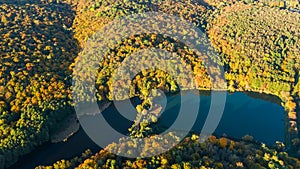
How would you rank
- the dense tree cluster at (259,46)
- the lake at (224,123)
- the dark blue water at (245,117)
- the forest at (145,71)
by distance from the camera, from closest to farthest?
the forest at (145,71) → the lake at (224,123) → the dark blue water at (245,117) → the dense tree cluster at (259,46)

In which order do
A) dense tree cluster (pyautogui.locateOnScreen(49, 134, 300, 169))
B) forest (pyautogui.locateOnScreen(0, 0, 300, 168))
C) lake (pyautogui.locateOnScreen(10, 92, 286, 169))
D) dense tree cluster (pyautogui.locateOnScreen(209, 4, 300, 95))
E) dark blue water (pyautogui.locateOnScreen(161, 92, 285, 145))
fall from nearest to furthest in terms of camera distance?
1. dense tree cluster (pyautogui.locateOnScreen(49, 134, 300, 169))
2. forest (pyautogui.locateOnScreen(0, 0, 300, 168))
3. lake (pyautogui.locateOnScreen(10, 92, 286, 169))
4. dark blue water (pyautogui.locateOnScreen(161, 92, 285, 145))
5. dense tree cluster (pyautogui.locateOnScreen(209, 4, 300, 95))

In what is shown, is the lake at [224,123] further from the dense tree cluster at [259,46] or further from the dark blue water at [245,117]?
the dense tree cluster at [259,46]

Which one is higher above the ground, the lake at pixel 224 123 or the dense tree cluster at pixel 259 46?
the dense tree cluster at pixel 259 46

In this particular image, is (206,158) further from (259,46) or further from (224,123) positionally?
(259,46)

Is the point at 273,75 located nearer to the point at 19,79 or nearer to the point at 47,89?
the point at 47,89

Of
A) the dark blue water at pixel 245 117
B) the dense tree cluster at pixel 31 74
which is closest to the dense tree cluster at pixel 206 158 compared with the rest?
the dark blue water at pixel 245 117

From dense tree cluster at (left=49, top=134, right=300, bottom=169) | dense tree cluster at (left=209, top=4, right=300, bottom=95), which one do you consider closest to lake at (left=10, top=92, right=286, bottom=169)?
dense tree cluster at (left=209, top=4, right=300, bottom=95)

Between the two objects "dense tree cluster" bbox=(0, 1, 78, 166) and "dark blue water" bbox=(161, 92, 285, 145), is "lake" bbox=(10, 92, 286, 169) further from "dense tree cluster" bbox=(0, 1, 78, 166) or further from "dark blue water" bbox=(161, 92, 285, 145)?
"dense tree cluster" bbox=(0, 1, 78, 166)
